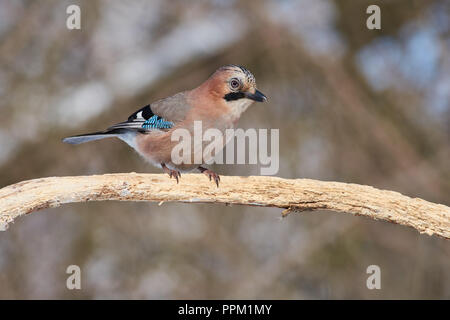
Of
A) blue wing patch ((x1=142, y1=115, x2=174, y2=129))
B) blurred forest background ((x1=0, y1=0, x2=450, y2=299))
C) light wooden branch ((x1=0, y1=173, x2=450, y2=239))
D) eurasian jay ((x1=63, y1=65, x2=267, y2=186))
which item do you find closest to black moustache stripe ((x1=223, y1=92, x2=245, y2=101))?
eurasian jay ((x1=63, y1=65, x2=267, y2=186))

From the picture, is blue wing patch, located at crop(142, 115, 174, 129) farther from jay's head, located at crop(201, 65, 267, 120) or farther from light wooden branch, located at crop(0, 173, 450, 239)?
light wooden branch, located at crop(0, 173, 450, 239)

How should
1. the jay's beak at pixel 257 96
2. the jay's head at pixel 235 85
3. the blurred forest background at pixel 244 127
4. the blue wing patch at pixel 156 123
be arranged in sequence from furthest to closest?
the blurred forest background at pixel 244 127 → the blue wing patch at pixel 156 123 → the jay's head at pixel 235 85 → the jay's beak at pixel 257 96

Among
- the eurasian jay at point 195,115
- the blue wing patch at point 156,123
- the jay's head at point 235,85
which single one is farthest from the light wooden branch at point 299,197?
the jay's head at point 235,85

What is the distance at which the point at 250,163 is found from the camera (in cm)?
985

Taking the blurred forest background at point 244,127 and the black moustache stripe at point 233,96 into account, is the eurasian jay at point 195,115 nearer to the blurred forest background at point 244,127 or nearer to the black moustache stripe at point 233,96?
the black moustache stripe at point 233,96

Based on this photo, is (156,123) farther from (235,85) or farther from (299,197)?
(299,197)

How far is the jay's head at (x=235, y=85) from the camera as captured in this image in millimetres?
6473

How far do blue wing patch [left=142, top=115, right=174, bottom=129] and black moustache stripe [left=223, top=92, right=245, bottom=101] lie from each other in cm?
67

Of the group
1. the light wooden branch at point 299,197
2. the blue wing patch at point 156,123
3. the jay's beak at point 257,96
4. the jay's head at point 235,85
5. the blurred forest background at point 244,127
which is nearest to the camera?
the light wooden branch at point 299,197

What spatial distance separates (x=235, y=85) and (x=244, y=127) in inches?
141

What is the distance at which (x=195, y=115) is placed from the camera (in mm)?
6574

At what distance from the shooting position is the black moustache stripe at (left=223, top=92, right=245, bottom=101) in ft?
21.5

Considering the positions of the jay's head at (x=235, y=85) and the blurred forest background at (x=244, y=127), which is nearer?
the jay's head at (x=235, y=85)

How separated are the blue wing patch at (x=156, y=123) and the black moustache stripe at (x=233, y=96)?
2.19ft
